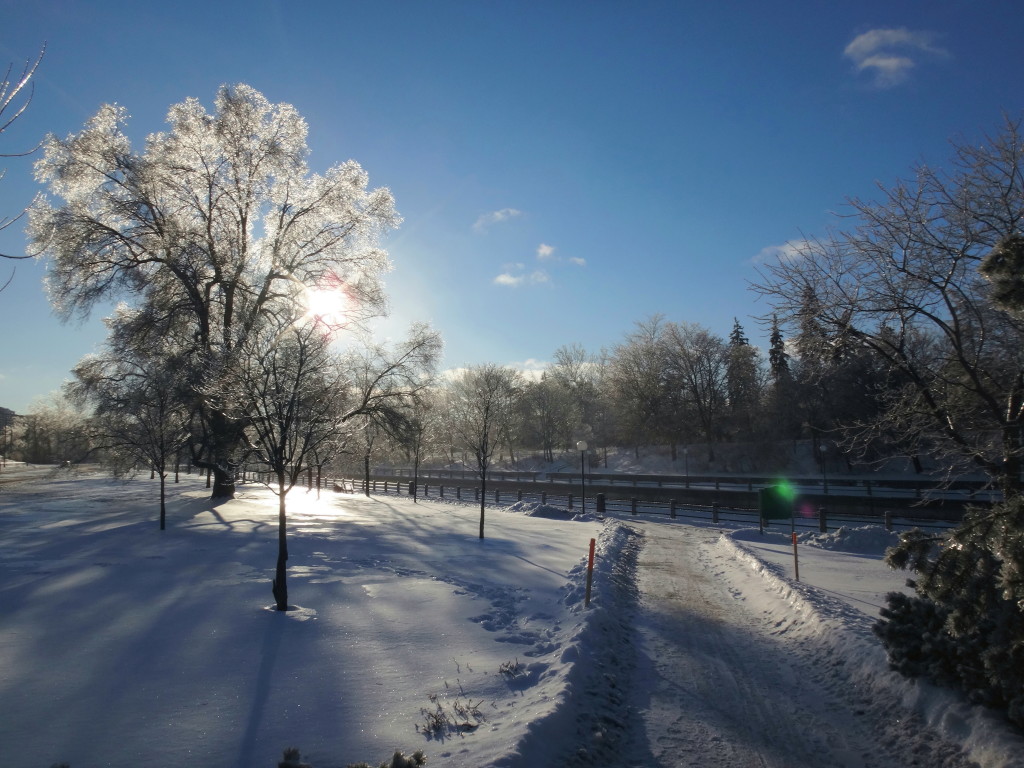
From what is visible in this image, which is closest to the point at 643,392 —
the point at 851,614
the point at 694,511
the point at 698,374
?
the point at 698,374

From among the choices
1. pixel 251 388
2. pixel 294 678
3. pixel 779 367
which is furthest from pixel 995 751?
pixel 779 367

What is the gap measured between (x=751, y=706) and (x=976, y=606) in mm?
2581

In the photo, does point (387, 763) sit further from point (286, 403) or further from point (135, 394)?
point (135, 394)

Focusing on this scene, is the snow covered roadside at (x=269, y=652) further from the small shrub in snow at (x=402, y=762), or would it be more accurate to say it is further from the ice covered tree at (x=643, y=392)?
the ice covered tree at (x=643, y=392)

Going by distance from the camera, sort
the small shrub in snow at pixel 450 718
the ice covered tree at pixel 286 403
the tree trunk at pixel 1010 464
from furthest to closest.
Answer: the ice covered tree at pixel 286 403, the tree trunk at pixel 1010 464, the small shrub in snow at pixel 450 718

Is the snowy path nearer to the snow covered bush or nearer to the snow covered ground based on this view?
the snow covered ground

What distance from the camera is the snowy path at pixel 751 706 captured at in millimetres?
5203

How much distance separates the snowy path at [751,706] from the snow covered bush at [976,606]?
0.61 m

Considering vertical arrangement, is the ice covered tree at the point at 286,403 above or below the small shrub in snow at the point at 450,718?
above

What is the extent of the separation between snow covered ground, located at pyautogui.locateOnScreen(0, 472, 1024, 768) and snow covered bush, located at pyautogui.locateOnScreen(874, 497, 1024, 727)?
0.29 metres

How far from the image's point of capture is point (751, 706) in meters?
6.24

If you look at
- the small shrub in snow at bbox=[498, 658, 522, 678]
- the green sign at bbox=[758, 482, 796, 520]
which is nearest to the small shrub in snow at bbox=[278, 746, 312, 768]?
the small shrub in snow at bbox=[498, 658, 522, 678]

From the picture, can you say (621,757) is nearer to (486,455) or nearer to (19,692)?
(19,692)

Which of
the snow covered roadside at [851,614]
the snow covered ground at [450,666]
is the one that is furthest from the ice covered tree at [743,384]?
the snow covered ground at [450,666]
